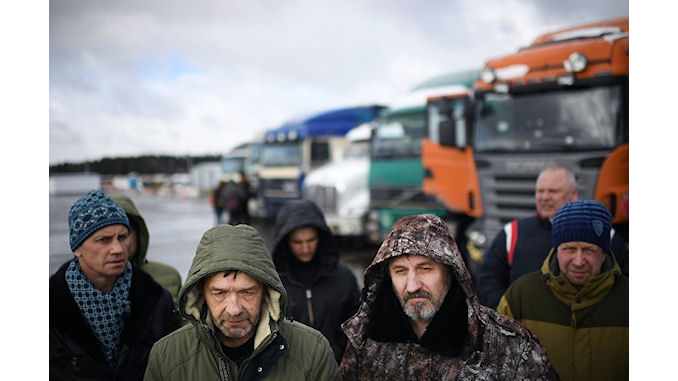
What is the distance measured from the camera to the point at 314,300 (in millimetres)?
2398

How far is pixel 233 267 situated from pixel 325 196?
7.47 m

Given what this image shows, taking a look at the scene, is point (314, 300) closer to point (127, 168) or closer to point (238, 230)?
point (238, 230)

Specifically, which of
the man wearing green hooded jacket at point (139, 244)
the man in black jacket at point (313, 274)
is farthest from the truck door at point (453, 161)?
the man wearing green hooded jacket at point (139, 244)

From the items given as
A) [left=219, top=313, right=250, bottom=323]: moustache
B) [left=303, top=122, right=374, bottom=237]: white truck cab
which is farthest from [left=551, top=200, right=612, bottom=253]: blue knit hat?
[left=303, top=122, right=374, bottom=237]: white truck cab

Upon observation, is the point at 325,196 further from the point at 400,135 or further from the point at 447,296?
the point at 447,296

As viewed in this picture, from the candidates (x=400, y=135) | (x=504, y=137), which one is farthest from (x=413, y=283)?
(x=400, y=135)

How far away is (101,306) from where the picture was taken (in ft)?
6.05

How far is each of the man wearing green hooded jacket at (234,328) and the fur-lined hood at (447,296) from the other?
0.58ft

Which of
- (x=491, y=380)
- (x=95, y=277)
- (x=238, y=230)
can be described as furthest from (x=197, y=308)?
(x=491, y=380)

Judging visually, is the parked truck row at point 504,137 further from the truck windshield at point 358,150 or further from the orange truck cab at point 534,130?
the truck windshield at point 358,150

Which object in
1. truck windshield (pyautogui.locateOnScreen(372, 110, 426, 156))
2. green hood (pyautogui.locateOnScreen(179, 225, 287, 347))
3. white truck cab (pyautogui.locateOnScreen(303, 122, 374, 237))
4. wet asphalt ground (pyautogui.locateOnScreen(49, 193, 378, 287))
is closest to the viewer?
green hood (pyautogui.locateOnScreen(179, 225, 287, 347))

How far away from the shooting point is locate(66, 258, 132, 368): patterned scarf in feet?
6.00

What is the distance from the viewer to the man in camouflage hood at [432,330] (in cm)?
154

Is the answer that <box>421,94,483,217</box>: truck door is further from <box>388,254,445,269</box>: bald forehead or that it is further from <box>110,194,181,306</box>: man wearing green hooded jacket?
<box>388,254,445,269</box>: bald forehead
